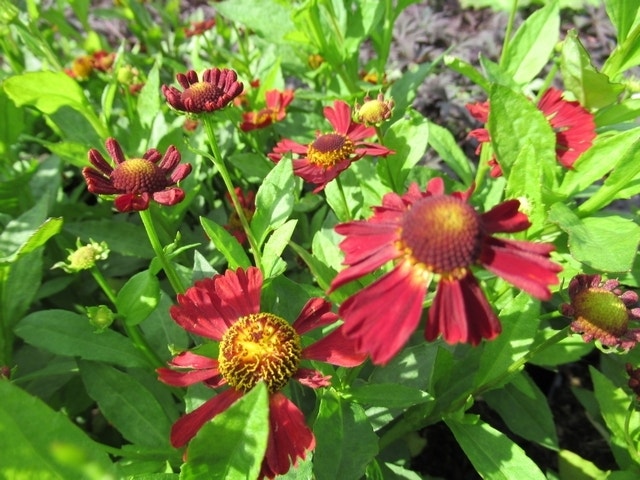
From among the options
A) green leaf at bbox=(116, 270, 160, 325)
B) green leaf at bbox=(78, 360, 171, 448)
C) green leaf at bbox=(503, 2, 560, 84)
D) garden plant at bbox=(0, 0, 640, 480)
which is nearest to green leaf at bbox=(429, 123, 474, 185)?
garden plant at bbox=(0, 0, 640, 480)

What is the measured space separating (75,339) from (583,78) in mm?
1118

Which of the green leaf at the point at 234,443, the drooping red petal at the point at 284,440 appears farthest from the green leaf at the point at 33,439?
the drooping red petal at the point at 284,440

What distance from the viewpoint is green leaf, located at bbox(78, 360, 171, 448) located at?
1.07m

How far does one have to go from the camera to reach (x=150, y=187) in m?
0.97

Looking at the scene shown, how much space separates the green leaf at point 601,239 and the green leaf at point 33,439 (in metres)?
0.76

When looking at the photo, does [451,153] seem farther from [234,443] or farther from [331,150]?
[234,443]

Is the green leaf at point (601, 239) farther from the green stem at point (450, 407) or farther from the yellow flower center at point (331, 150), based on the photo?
the yellow flower center at point (331, 150)

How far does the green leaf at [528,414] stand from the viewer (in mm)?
1239

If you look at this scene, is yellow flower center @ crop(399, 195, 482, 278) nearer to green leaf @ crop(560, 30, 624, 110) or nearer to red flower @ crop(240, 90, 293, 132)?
green leaf @ crop(560, 30, 624, 110)

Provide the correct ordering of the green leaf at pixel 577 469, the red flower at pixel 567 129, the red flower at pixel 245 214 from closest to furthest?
1. the red flower at pixel 567 129
2. the green leaf at pixel 577 469
3. the red flower at pixel 245 214

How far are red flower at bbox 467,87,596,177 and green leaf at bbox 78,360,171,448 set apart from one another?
84cm

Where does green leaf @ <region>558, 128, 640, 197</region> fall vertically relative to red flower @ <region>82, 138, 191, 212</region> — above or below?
below

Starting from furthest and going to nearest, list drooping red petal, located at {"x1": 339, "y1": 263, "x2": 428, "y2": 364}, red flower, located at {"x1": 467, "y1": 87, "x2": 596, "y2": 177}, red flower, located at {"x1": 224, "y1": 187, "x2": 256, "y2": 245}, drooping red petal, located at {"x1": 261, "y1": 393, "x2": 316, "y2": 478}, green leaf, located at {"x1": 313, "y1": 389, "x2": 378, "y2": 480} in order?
1. red flower, located at {"x1": 224, "y1": 187, "x2": 256, "y2": 245}
2. red flower, located at {"x1": 467, "y1": 87, "x2": 596, "y2": 177}
3. green leaf, located at {"x1": 313, "y1": 389, "x2": 378, "y2": 480}
4. drooping red petal, located at {"x1": 261, "y1": 393, "x2": 316, "y2": 478}
5. drooping red petal, located at {"x1": 339, "y1": 263, "x2": 428, "y2": 364}

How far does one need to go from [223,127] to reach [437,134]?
0.69m
